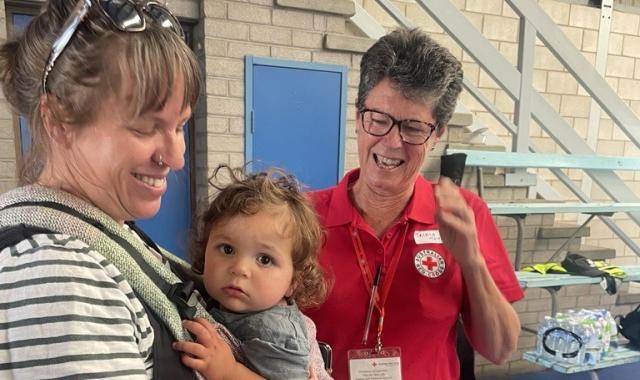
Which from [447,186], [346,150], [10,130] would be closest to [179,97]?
[447,186]

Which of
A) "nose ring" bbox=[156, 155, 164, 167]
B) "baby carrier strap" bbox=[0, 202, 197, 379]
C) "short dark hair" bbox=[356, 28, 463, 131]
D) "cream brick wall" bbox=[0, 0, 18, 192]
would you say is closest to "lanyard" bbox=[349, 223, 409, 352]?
"short dark hair" bbox=[356, 28, 463, 131]

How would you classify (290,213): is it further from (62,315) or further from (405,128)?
(62,315)

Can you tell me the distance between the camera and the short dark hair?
1.30 metres

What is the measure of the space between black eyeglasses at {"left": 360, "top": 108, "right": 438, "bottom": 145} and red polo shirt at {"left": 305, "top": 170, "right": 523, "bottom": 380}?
0.76 feet

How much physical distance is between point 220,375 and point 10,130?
2077 mm

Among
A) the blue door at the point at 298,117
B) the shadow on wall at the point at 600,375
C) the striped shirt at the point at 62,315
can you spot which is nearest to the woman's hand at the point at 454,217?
the striped shirt at the point at 62,315

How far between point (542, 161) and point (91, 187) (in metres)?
3.41

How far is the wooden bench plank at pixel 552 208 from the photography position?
3.10 m

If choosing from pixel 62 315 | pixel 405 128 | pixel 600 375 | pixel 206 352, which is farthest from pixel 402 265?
pixel 600 375

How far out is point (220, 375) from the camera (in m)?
0.79

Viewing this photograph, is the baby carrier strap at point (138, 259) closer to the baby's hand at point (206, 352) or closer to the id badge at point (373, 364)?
the baby's hand at point (206, 352)

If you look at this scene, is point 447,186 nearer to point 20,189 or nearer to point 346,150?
point 20,189

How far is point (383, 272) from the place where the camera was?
136 cm

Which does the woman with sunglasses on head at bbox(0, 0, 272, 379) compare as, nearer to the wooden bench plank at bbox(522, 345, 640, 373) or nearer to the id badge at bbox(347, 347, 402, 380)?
the id badge at bbox(347, 347, 402, 380)
